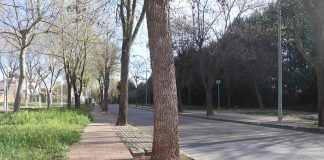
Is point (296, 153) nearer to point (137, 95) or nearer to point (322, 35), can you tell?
point (322, 35)

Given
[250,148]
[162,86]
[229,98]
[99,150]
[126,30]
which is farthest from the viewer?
[229,98]

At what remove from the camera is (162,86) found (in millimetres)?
10086

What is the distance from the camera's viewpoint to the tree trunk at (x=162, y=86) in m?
10.1

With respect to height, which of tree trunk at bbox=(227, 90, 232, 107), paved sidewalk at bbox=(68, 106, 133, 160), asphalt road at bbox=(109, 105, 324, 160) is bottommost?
asphalt road at bbox=(109, 105, 324, 160)

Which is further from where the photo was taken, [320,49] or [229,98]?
[229,98]

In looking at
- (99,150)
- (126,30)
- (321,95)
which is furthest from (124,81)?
(99,150)

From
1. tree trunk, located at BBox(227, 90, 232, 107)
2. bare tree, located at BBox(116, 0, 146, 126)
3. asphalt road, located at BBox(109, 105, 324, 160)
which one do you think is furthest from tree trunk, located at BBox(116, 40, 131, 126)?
tree trunk, located at BBox(227, 90, 232, 107)

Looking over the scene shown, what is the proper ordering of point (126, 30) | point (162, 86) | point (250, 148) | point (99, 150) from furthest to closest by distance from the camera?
1. point (126, 30)
2. point (250, 148)
3. point (99, 150)
4. point (162, 86)

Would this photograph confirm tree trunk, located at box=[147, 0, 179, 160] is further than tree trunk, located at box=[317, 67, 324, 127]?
No

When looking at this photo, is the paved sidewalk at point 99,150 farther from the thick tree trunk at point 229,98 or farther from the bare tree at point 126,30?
the thick tree trunk at point 229,98

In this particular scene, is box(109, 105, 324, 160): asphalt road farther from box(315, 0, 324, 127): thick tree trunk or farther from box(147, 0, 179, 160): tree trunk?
box(315, 0, 324, 127): thick tree trunk

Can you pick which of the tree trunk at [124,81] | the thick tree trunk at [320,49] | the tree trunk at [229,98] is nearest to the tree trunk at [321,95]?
the thick tree trunk at [320,49]

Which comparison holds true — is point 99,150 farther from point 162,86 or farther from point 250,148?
point 250,148

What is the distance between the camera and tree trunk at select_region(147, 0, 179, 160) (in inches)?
397
